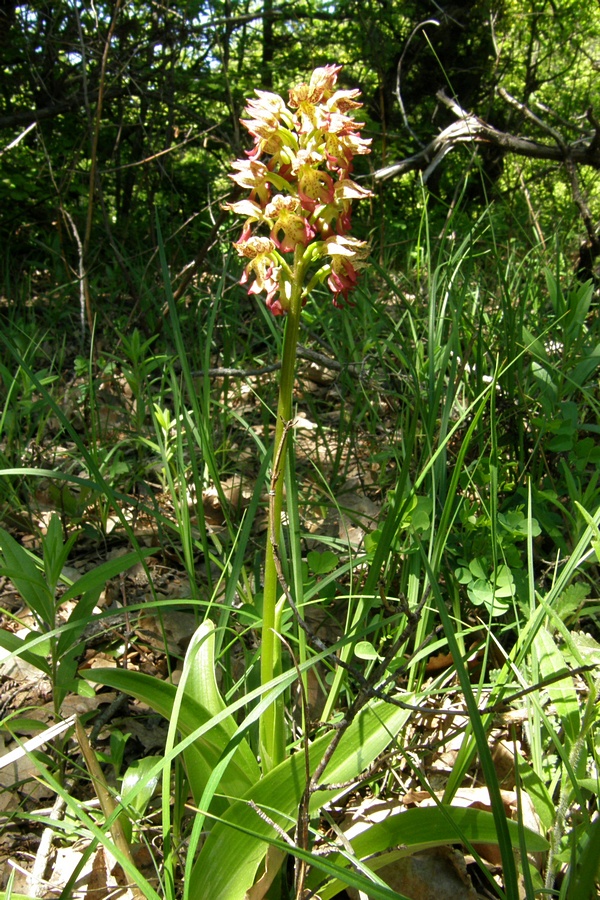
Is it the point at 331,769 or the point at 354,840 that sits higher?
the point at 331,769

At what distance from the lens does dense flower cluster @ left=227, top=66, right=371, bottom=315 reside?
45.3 inches

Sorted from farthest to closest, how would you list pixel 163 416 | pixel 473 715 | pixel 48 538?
pixel 163 416 < pixel 48 538 < pixel 473 715

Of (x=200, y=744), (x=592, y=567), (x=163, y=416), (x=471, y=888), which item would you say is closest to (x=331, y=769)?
(x=200, y=744)

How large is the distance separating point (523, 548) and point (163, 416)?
46.7 inches

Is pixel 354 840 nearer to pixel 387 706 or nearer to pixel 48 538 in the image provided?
pixel 387 706

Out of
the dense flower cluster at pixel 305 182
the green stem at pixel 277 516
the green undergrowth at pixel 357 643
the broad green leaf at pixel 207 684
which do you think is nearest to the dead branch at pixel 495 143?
the green undergrowth at pixel 357 643

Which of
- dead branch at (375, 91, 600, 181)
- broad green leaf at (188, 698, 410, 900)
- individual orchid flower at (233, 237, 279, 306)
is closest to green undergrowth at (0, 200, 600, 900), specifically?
broad green leaf at (188, 698, 410, 900)

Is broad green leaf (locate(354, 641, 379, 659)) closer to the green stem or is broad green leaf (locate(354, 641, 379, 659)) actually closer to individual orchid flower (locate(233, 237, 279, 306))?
the green stem

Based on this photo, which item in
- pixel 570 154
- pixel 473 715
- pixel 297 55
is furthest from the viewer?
pixel 297 55

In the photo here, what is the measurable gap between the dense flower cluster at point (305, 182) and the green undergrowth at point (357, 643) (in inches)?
14.9

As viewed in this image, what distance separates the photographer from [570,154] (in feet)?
11.2

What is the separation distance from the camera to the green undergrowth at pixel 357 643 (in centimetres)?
101

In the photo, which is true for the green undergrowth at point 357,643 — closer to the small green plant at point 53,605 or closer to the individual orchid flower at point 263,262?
the small green plant at point 53,605

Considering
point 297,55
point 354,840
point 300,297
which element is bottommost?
point 354,840
